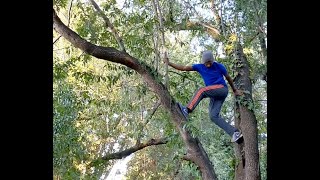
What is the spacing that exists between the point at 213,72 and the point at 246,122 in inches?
27.2

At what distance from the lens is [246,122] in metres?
3.87

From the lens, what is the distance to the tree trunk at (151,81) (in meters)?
3.54

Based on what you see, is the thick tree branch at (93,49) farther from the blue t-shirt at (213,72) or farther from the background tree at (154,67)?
the blue t-shirt at (213,72)

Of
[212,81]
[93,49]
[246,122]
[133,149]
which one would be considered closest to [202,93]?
[212,81]

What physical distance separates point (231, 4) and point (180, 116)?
1024 millimetres

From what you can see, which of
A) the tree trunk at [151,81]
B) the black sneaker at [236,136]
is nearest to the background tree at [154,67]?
the tree trunk at [151,81]

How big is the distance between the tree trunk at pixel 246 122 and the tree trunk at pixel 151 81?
0.37 meters

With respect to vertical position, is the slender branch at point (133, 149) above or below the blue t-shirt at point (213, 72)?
below
